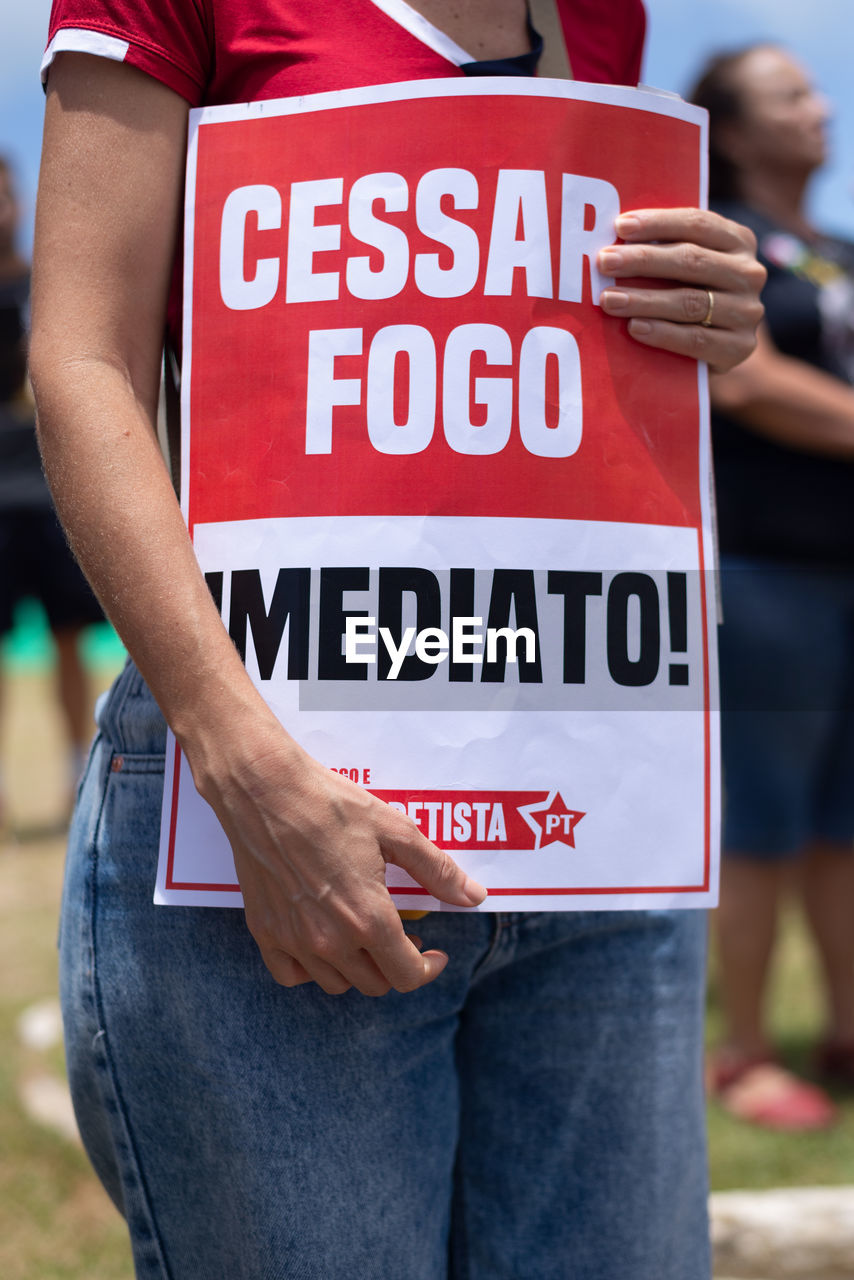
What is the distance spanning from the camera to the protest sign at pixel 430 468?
0.83 m

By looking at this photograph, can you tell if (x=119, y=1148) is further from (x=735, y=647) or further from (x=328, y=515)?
(x=735, y=647)

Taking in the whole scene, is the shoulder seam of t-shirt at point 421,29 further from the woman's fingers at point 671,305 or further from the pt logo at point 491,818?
the pt logo at point 491,818

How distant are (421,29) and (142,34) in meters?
0.20

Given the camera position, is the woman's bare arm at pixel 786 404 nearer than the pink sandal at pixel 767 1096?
Yes

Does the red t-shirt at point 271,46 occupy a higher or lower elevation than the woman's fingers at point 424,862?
higher

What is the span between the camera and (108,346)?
0.84 metres

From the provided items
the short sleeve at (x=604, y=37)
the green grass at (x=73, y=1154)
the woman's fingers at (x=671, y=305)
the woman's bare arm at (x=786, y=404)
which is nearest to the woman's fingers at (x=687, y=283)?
the woman's fingers at (x=671, y=305)

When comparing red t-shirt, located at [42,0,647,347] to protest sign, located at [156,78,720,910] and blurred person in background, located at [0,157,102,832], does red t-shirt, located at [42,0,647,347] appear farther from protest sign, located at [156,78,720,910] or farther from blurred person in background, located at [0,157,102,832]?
blurred person in background, located at [0,157,102,832]

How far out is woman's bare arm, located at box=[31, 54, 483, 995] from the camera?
77 centimetres

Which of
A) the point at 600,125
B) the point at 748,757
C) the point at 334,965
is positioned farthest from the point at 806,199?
the point at 334,965

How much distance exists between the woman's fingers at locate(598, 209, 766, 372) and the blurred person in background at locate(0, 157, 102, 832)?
3330mm

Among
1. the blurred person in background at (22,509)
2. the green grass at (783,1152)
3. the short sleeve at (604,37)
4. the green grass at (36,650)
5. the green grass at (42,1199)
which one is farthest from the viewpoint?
the green grass at (36,650)

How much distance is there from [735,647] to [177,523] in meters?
1.60

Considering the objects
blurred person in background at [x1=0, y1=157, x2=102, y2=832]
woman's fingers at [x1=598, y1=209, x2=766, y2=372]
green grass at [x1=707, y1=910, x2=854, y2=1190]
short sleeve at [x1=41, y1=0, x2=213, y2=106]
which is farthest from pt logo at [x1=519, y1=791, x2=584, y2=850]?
blurred person in background at [x1=0, y1=157, x2=102, y2=832]
